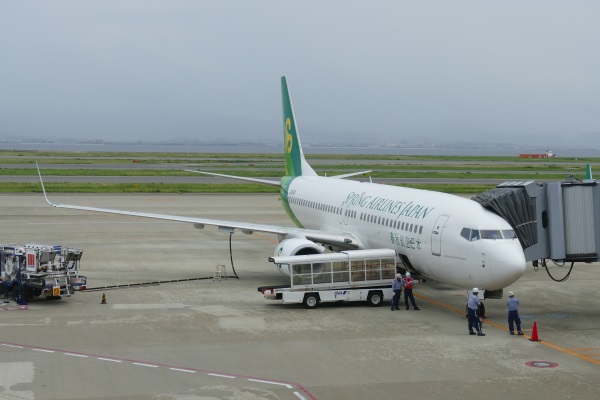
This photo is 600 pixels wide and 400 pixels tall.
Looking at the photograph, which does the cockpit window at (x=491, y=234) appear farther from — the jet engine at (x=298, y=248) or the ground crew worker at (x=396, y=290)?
the jet engine at (x=298, y=248)

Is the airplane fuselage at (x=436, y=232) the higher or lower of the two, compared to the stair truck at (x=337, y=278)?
higher

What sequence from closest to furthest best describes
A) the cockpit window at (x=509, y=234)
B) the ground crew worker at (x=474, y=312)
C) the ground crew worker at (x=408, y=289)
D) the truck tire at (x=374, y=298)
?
the ground crew worker at (x=474, y=312)
the cockpit window at (x=509, y=234)
the ground crew worker at (x=408, y=289)
the truck tire at (x=374, y=298)

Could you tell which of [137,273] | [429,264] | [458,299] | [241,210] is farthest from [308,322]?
[241,210]

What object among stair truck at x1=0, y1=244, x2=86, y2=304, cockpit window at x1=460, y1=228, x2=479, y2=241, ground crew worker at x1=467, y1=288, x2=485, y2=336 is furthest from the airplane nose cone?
stair truck at x1=0, y1=244, x2=86, y2=304

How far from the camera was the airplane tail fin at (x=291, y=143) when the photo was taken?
4706cm

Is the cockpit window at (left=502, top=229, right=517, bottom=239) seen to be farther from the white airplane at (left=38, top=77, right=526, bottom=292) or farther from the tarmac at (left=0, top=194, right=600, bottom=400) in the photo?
the tarmac at (left=0, top=194, right=600, bottom=400)

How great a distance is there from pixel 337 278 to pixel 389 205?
4422 mm

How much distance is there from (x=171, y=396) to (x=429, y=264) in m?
12.2

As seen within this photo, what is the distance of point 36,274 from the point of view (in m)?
28.8

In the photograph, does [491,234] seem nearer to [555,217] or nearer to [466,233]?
[466,233]

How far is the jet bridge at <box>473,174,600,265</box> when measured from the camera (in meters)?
26.4

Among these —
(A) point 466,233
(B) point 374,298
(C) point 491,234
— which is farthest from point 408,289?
(C) point 491,234

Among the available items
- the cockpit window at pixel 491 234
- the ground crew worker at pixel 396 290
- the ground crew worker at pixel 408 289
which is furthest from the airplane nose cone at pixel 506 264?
the ground crew worker at pixel 396 290

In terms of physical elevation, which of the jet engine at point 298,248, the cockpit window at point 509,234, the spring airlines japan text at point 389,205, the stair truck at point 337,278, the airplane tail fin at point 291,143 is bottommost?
the stair truck at point 337,278
